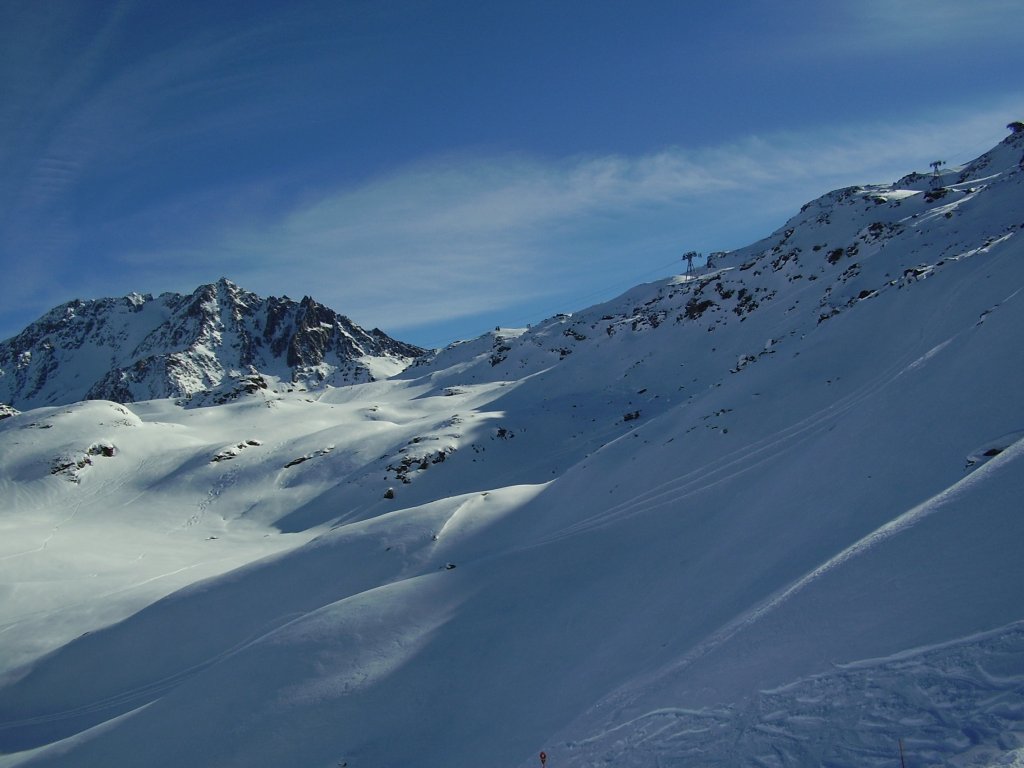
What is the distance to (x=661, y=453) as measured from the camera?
2434 centimetres

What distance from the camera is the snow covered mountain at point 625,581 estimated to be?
24.2 ft

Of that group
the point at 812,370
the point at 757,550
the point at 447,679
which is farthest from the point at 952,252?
the point at 447,679

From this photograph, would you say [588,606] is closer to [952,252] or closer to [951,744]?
[951,744]

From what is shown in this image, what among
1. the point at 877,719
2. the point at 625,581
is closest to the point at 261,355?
the point at 625,581

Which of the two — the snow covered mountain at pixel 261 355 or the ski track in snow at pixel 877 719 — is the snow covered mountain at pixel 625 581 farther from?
the snow covered mountain at pixel 261 355

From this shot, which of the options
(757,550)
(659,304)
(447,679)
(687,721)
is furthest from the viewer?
(659,304)

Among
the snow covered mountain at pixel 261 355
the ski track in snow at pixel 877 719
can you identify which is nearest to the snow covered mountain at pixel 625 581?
the ski track in snow at pixel 877 719

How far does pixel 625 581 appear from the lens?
640 inches

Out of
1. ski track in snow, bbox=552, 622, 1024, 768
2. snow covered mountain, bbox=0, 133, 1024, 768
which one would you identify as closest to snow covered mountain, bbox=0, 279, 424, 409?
snow covered mountain, bbox=0, 133, 1024, 768

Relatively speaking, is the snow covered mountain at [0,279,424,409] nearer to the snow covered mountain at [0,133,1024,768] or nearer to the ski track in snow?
the snow covered mountain at [0,133,1024,768]

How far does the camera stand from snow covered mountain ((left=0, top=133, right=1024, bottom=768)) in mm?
7391

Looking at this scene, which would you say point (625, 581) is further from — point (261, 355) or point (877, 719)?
point (261, 355)

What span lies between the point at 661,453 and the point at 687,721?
16.9 metres

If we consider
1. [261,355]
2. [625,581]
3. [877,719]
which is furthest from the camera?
[261,355]
